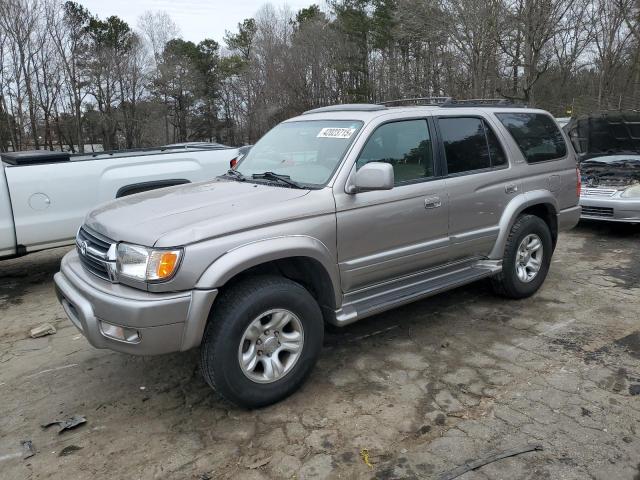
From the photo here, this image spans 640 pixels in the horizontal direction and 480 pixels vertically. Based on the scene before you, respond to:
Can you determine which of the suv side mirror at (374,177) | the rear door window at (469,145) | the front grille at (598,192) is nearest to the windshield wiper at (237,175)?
the suv side mirror at (374,177)

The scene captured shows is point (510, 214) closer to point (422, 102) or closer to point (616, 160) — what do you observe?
point (422, 102)

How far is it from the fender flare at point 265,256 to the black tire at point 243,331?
0.55 feet

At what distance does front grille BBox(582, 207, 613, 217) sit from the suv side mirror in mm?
5716

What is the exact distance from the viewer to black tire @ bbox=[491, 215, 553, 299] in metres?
4.70

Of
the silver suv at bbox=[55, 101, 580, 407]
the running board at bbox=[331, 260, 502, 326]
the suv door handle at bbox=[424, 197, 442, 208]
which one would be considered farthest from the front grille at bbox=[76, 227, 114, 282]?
the suv door handle at bbox=[424, 197, 442, 208]

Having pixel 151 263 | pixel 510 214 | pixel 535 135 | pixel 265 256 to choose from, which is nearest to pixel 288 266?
pixel 265 256

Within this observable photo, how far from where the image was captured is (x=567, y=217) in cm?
528

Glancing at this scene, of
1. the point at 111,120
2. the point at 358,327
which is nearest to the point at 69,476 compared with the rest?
the point at 358,327

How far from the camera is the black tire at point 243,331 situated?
295 cm

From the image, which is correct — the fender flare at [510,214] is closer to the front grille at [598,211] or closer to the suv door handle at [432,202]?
the suv door handle at [432,202]

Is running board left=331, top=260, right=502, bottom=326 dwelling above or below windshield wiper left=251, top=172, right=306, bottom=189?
below

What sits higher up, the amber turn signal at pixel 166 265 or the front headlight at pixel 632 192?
the amber turn signal at pixel 166 265

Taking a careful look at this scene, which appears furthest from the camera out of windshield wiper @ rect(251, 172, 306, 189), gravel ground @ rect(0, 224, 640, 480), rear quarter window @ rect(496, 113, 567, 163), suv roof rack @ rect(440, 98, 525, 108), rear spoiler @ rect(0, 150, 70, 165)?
rear spoiler @ rect(0, 150, 70, 165)

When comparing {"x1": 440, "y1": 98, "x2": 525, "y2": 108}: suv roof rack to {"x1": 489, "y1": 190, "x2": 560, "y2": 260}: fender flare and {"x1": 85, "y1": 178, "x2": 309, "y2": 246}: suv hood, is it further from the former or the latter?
{"x1": 85, "y1": 178, "x2": 309, "y2": 246}: suv hood
